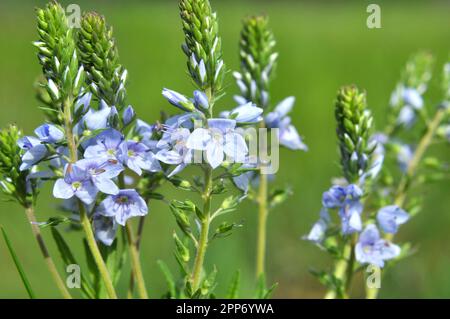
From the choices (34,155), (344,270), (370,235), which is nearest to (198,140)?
(34,155)

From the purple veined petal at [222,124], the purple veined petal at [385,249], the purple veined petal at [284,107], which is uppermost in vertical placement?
the purple veined petal at [222,124]

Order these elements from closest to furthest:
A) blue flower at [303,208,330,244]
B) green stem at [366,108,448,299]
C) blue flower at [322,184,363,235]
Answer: blue flower at [322,184,363,235]
blue flower at [303,208,330,244]
green stem at [366,108,448,299]

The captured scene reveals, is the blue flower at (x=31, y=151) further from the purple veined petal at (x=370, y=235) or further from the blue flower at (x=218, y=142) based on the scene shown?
the purple veined petal at (x=370, y=235)

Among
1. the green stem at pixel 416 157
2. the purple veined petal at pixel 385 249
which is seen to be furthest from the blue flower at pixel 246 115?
the green stem at pixel 416 157

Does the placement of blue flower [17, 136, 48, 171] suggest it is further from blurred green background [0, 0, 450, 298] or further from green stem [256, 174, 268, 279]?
green stem [256, 174, 268, 279]

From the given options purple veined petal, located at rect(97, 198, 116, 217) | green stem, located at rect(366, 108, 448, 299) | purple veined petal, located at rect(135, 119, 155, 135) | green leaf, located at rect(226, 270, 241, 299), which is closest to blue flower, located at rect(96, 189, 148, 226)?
purple veined petal, located at rect(97, 198, 116, 217)

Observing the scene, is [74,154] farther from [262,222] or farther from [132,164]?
[262,222]
